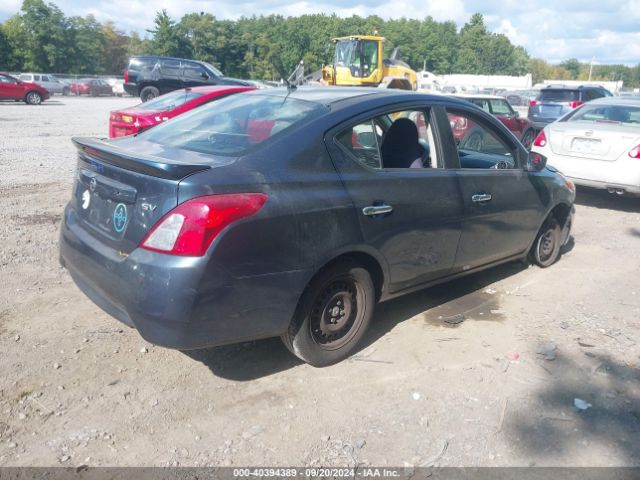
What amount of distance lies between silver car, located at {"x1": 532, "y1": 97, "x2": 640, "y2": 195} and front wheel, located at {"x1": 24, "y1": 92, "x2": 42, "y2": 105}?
88.1 feet

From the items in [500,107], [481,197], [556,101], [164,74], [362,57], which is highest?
[362,57]

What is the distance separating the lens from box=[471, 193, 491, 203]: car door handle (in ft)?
14.3

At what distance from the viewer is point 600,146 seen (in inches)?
320

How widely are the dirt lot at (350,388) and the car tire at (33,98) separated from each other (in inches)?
1060

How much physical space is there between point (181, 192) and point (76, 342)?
161 cm

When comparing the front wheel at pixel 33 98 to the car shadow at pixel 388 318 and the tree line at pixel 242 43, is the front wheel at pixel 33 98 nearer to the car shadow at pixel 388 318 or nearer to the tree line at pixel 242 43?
the tree line at pixel 242 43

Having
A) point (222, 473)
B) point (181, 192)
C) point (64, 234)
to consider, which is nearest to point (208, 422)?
point (222, 473)

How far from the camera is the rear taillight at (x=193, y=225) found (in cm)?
283

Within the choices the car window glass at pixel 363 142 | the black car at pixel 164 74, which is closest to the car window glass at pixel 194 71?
the black car at pixel 164 74

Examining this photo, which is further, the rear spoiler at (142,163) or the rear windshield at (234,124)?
the rear windshield at (234,124)

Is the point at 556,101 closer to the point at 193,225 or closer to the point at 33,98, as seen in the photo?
the point at 193,225

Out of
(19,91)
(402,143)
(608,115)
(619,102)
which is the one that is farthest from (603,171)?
(19,91)

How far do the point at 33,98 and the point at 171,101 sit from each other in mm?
22284

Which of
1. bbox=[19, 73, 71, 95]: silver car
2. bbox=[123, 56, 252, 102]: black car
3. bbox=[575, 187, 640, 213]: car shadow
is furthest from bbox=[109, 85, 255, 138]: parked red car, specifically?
bbox=[19, 73, 71, 95]: silver car
